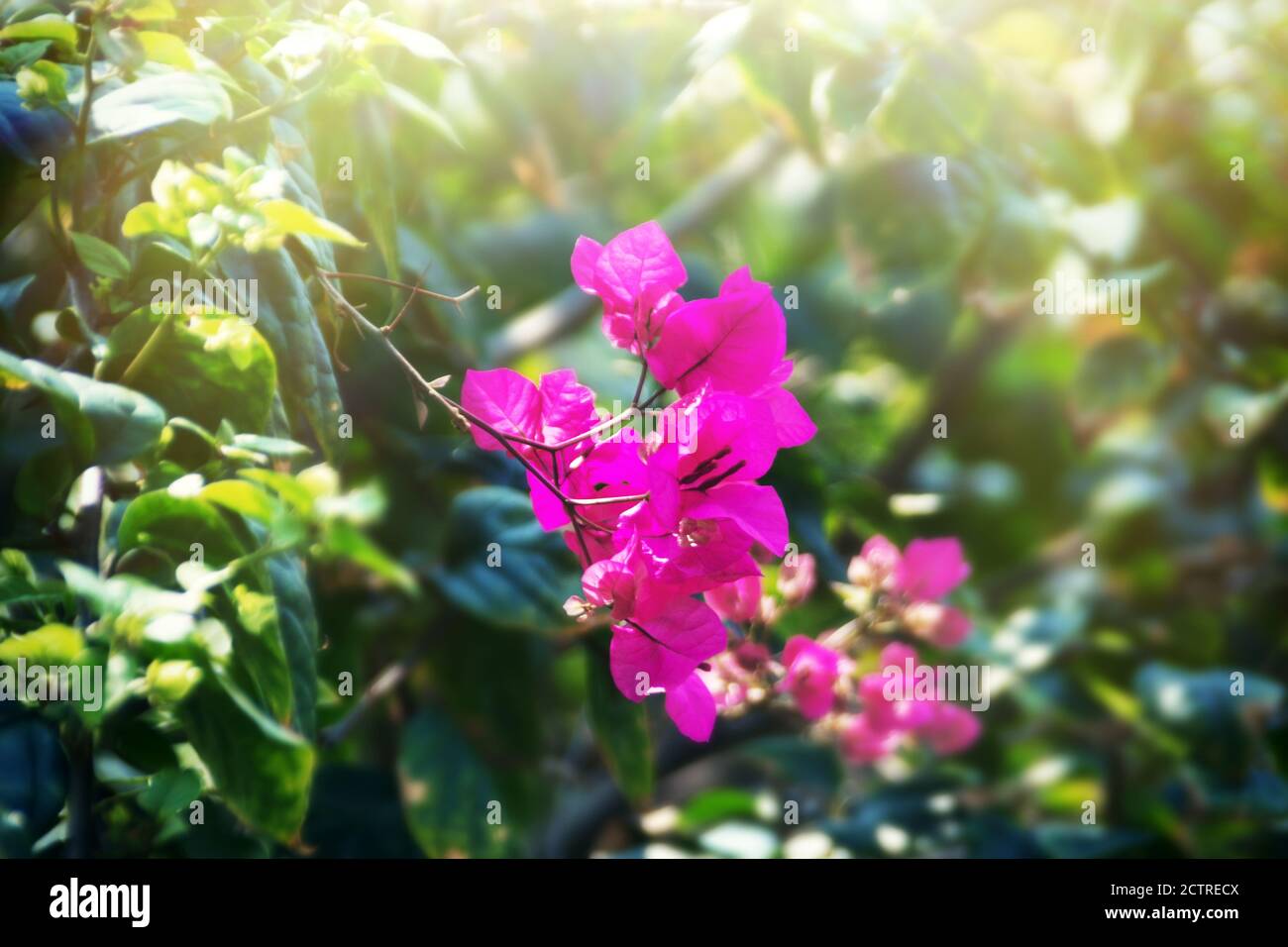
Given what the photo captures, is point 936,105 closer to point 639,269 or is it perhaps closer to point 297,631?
point 639,269

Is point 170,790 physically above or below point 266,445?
below

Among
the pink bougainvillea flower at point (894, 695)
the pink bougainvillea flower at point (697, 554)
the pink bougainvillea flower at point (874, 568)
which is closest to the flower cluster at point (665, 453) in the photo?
the pink bougainvillea flower at point (697, 554)

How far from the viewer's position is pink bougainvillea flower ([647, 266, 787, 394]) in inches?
15.7

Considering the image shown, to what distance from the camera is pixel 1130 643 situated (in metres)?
0.97

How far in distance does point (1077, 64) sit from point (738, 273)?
0.67 metres

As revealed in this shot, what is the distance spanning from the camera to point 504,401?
1.39ft

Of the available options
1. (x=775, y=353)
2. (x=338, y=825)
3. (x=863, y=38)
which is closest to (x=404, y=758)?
(x=338, y=825)

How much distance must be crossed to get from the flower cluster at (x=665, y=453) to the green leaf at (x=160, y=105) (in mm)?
126

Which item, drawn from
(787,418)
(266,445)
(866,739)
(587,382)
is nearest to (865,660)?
(866,739)

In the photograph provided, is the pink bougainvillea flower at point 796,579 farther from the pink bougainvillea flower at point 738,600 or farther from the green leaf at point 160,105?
the green leaf at point 160,105

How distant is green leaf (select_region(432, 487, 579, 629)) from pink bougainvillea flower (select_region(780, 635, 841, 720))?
127 mm

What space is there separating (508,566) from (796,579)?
150 mm

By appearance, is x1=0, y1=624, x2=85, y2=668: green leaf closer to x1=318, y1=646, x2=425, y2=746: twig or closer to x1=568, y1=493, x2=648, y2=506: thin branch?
x1=568, y1=493, x2=648, y2=506: thin branch
